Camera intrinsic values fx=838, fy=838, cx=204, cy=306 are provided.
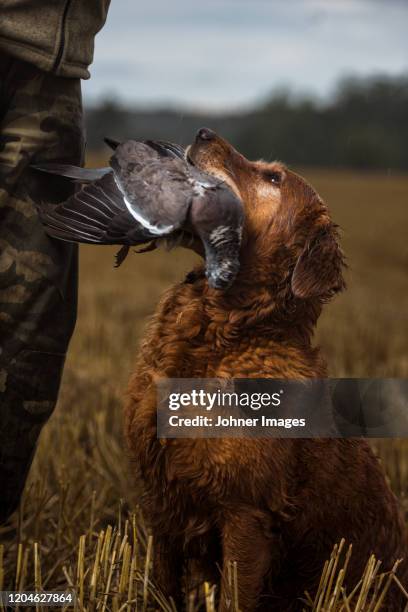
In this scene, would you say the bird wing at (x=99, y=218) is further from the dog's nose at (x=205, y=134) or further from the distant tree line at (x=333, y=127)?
the distant tree line at (x=333, y=127)

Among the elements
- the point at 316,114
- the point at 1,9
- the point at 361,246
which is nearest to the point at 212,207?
the point at 1,9

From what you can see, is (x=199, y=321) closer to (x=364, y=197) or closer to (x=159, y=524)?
(x=159, y=524)

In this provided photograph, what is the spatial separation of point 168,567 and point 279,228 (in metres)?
1.26

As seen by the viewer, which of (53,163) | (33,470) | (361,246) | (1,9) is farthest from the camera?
(361,246)

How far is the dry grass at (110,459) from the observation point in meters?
2.85

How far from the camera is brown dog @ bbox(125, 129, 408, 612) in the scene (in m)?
2.67

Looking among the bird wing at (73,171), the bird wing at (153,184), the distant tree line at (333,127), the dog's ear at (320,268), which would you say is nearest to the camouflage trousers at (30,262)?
the bird wing at (73,171)

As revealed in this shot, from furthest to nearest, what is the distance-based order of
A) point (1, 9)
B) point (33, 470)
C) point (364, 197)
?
1. point (364, 197)
2. point (33, 470)
3. point (1, 9)

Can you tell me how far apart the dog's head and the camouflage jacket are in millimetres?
493

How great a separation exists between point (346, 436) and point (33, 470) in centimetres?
203

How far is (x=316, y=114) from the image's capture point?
45969mm

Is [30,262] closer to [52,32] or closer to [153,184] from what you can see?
[153,184]

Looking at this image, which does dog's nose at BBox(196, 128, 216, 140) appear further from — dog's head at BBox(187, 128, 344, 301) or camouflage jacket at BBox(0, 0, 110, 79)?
camouflage jacket at BBox(0, 0, 110, 79)

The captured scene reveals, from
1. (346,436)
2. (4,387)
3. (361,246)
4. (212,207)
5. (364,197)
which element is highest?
(364,197)
